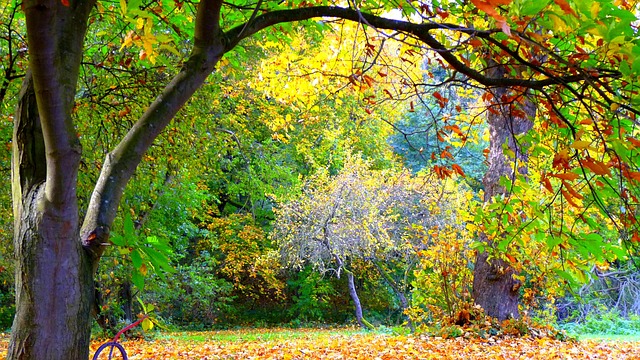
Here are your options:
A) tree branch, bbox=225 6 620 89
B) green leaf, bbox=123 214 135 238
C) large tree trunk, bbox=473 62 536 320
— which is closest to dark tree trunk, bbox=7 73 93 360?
green leaf, bbox=123 214 135 238

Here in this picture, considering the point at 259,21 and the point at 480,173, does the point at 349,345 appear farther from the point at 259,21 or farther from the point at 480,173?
the point at 480,173

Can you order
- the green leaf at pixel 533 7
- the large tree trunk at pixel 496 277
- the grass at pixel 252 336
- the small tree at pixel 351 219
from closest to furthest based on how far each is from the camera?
1. the green leaf at pixel 533 7
2. the large tree trunk at pixel 496 277
3. the grass at pixel 252 336
4. the small tree at pixel 351 219

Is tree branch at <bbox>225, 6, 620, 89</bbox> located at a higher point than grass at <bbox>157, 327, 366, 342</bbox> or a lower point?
higher

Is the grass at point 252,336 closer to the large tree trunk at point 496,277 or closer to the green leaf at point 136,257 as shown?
the large tree trunk at point 496,277

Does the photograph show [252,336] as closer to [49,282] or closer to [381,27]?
[49,282]

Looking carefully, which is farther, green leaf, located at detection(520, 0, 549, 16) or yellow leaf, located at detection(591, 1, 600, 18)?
yellow leaf, located at detection(591, 1, 600, 18)

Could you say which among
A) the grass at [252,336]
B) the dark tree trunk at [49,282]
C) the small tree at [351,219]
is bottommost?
the grass at [252,336]

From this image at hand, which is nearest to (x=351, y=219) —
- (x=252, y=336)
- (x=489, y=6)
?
(x=252, y=336)

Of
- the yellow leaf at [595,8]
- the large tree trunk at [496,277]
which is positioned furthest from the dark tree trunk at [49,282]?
the large tree trunk at [496,277]

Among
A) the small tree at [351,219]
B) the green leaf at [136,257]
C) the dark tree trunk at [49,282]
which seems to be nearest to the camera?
the green leaf at [136,257]

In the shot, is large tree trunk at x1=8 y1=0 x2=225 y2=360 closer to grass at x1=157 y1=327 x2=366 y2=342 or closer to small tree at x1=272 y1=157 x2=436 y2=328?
grass at x1=157 y1=327 x2=366 y2=342

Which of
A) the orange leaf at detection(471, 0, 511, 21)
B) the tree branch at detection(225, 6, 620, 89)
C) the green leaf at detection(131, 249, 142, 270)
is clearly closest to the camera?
the orange leaf at detection(471, 0, 511, 21)

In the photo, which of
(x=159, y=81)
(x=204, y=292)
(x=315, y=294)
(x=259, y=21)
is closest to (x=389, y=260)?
(x=315, y=294)

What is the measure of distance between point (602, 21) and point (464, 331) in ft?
19.4
